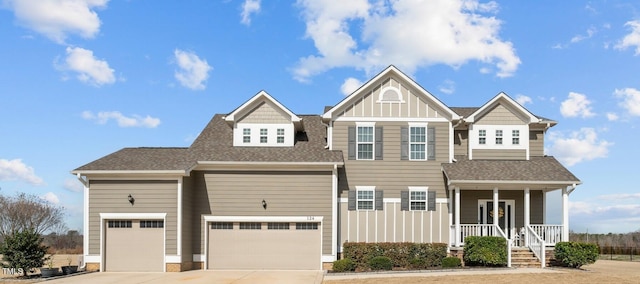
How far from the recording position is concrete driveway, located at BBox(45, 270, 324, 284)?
22312mm

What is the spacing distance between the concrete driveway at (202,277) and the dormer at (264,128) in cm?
582

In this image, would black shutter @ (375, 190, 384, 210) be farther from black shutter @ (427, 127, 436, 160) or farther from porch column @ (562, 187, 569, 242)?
porch column @ (562, 187, 569, 242)

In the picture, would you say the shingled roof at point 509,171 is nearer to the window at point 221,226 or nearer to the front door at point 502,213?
the front door at point 502,213

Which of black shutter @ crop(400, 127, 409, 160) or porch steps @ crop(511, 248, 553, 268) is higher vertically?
black shutter @ crop(400, 127, 409, 160)

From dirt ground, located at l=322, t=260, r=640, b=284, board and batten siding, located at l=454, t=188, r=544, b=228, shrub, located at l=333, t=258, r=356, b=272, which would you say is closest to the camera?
dirt ground, located at l=322, t=260, r=640, b=284

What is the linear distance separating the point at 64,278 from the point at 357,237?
11687 millimetres

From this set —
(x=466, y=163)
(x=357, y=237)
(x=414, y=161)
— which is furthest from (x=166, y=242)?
(x=466, y=163)

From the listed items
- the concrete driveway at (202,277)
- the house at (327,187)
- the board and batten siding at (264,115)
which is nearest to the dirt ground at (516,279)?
the concrete driveway at (202,277)

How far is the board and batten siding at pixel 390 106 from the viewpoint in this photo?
93.4ft

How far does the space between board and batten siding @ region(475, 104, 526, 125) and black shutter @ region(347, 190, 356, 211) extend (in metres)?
6.52

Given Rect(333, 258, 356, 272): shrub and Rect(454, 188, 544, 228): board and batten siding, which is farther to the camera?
Rect(454, 188, 544, 228): board and batten siding

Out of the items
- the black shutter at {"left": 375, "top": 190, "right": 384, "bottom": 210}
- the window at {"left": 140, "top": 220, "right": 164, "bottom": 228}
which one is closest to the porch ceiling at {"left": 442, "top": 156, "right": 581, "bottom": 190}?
the black shutter at {"left": 375, "top": 190, "right": 384, "bottom": 210}

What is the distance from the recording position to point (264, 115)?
95.2 feet

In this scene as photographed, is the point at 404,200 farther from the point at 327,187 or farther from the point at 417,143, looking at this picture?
the point at 327,187
